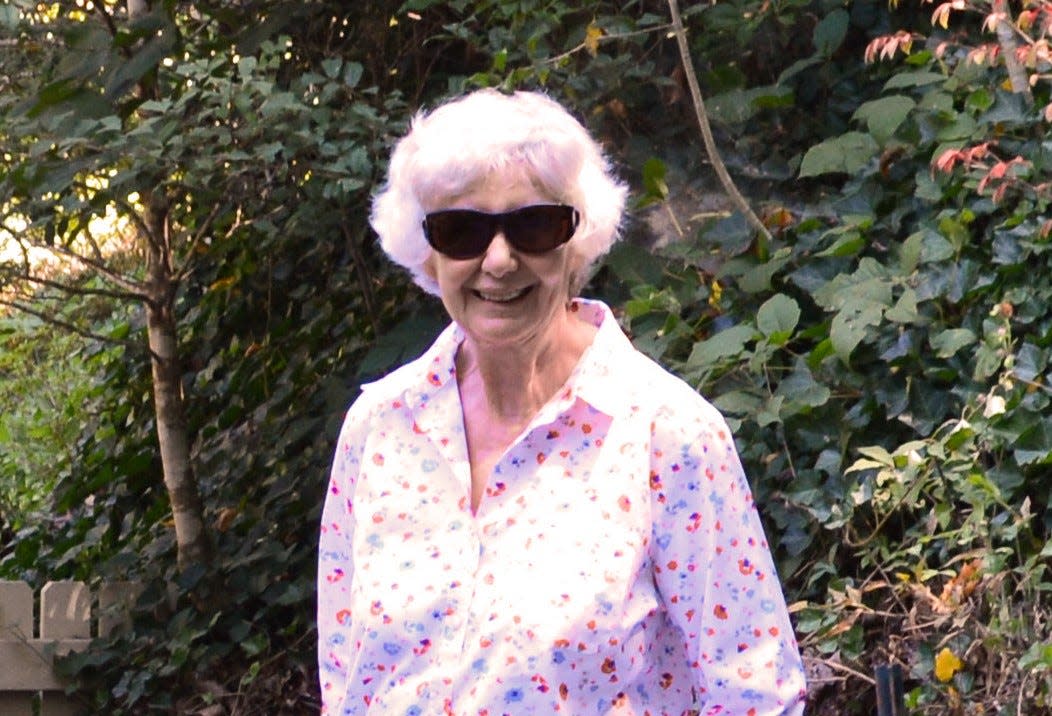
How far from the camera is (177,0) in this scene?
5.47m

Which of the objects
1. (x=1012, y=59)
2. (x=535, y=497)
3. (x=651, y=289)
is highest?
(x=1012, y=59)

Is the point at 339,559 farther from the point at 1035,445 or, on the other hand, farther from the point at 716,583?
the point at 1035,445

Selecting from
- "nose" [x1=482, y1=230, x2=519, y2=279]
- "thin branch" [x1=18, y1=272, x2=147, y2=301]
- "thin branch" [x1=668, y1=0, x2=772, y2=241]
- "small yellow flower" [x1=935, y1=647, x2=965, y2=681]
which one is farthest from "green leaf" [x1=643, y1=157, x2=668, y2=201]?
"nose" [x1=482, y1=230, x2=519, y2=279]

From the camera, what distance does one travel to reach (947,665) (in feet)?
12.7

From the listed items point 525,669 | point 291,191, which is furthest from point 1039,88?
point 525,669

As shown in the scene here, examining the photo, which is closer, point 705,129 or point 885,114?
point 885,114

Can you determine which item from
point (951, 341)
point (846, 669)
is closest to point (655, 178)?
point (951, 341)

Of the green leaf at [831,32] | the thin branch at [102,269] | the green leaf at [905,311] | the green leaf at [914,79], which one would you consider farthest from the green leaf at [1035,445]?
the thin branch at [102,269]

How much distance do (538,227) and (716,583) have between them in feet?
1.71

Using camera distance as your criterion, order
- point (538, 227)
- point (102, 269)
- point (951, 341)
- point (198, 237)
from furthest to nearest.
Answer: point (198, 237), point (102, 269), point (951, 341), point (538, 227)

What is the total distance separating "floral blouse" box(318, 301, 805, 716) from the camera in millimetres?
2393

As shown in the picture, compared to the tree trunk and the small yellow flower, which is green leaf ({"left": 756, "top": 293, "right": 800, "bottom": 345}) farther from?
the tree trunk

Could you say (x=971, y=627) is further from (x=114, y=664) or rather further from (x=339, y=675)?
(x=114, y=664)

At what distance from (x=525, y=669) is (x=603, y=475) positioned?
278mm
